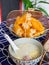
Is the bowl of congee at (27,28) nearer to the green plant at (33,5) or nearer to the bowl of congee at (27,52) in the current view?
the bowl of congee at (27,52)

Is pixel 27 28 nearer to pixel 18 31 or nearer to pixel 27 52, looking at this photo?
pixel 18 31

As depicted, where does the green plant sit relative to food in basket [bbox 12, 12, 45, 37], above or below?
below

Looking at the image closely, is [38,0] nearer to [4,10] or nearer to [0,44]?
[4,10]

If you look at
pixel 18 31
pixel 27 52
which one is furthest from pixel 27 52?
pixel 18 31

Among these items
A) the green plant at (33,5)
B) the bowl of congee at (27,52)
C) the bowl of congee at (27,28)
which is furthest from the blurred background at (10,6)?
the bowl of congee at (27,52)

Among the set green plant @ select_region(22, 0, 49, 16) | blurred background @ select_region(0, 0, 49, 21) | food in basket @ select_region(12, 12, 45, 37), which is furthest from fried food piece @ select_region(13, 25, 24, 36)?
blurred background @ select_region(0, 0, 49, 21)

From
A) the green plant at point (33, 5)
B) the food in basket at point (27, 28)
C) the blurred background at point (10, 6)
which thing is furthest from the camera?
the blurred background at point (10, 6)

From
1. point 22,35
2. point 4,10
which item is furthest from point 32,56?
point 4,10

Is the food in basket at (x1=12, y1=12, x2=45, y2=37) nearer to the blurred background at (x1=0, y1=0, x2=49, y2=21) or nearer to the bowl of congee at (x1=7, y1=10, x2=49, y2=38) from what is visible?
the bowl of congee at (x1=7, y1=10, x2=49, y2=38)
